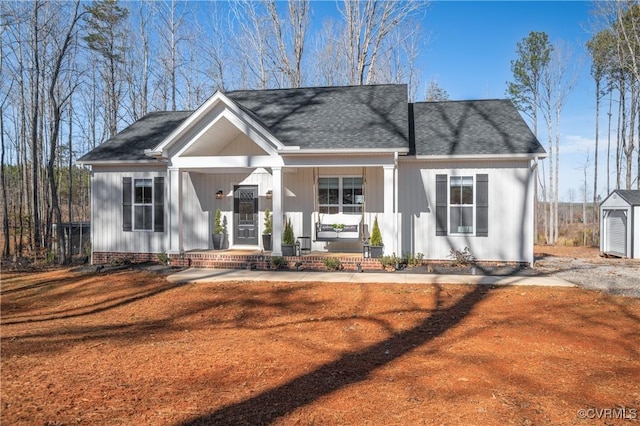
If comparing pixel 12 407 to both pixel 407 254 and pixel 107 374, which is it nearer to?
pixel 107 374

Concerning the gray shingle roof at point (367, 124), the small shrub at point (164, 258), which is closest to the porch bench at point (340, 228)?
the gray shingle roof at point (367, 124)

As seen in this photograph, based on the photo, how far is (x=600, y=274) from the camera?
11.6 meters

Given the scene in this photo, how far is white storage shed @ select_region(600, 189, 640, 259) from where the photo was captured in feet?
52.1

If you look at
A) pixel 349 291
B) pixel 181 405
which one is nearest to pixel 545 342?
pixel 349 291

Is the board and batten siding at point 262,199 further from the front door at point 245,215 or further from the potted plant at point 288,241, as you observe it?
the potted plant at point 288,241

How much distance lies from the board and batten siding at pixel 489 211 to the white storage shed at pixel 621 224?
6.99 m

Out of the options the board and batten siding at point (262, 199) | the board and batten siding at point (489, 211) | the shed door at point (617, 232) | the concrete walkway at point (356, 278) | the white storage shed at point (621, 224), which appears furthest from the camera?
the shed door at point (617, 232)

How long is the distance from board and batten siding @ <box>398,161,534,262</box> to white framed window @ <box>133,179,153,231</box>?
7845 millimetres

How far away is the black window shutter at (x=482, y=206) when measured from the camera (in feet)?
39.1

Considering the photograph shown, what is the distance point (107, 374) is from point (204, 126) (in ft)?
27.0

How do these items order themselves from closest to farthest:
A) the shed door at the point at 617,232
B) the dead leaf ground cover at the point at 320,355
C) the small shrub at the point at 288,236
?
the dead leaf ground cover at the point at 320,355 < the small shrub at the point at 288,236 < the shed door at the point at 617,232

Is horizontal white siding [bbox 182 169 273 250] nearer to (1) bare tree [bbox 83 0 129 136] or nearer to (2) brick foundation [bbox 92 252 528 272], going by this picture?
(2) brick foundation [bbox 92 252 528 272]

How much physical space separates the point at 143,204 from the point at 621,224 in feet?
59.1

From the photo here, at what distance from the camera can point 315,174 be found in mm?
13055
